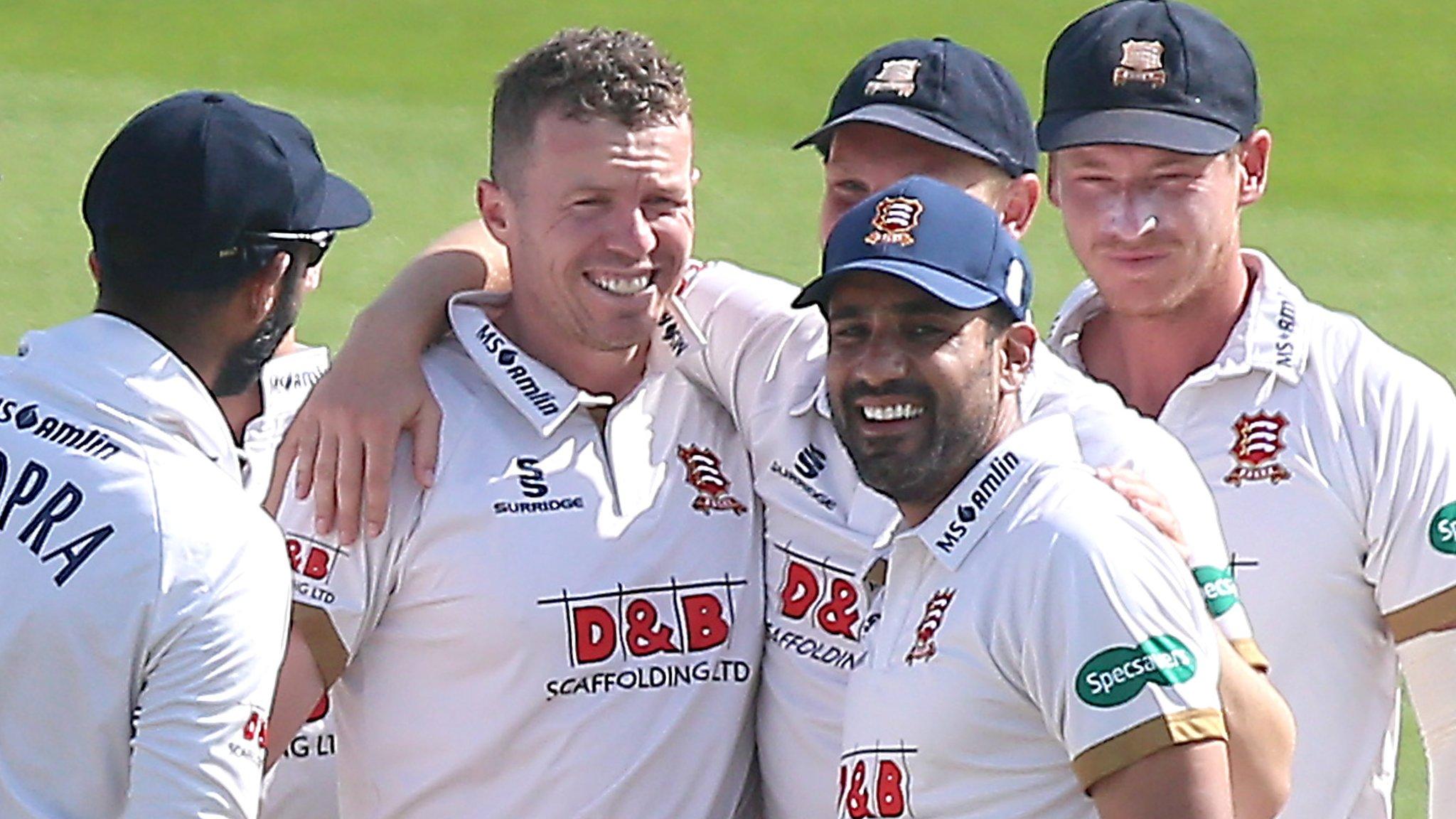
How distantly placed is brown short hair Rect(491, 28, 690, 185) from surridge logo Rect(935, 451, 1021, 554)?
981 millimetres

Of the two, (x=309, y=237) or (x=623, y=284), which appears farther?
(x=623, y=284)

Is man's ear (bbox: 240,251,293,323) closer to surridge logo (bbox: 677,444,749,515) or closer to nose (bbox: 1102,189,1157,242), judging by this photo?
surridge logo (bbox: 677,444,749,515)

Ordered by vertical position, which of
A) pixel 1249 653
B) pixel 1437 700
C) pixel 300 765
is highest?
pixel 1249 653

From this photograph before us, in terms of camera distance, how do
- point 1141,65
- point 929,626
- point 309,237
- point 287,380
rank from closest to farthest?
1. point 929,626
2. point 309,237
3. point 1141,65
4. point 287,380

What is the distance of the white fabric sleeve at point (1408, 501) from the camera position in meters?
3.72

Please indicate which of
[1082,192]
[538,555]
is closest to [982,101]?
[1082,192]

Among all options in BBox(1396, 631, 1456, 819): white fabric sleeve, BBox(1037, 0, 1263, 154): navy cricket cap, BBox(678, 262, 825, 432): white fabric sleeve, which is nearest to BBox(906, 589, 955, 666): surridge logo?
BBox(678, 262, 825, 432): white fabric sleeve

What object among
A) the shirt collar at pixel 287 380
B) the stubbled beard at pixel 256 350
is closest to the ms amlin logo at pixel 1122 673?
the stubbled beard at pixel 256 350

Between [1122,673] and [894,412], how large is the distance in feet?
1.65

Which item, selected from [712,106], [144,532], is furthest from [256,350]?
[712,106]

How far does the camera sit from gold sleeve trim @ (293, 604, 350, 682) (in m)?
3.52

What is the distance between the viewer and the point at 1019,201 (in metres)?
3.83

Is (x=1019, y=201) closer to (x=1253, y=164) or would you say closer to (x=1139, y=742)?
(x=1253, y=164)

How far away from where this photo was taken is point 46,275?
9.23 metres
